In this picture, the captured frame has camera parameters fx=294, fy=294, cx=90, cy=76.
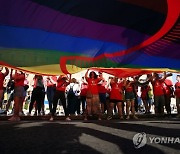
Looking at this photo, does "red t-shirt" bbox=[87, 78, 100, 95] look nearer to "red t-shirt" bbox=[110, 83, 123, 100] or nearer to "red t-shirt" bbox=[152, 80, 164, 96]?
"red t-shirt" bbox=[110, 83, 123, 100]

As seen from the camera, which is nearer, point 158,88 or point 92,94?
point 92,94

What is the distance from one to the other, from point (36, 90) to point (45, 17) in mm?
5331

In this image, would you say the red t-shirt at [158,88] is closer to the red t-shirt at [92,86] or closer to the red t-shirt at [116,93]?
the red t-shirt at [116,93]

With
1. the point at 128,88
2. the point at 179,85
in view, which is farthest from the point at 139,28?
the point at 179,85

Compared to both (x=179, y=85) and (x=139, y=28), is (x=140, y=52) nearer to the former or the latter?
(x=139, y=28)

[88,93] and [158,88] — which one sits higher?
[158,88]

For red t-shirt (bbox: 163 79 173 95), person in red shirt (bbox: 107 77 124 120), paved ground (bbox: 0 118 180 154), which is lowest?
paved ground (bbox: 0 118 180 154)

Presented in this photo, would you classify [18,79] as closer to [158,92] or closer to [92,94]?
[92,94]

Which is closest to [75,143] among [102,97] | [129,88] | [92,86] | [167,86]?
[92,86]

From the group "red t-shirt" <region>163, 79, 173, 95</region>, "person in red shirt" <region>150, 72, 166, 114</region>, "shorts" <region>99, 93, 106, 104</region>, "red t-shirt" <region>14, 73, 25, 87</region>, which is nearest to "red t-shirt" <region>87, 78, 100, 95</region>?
"shorts" <region>99, 93, 106, 104</region>

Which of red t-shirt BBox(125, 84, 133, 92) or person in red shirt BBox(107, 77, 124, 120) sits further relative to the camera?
red t-shirt BBox(125, 84, 133, 92)

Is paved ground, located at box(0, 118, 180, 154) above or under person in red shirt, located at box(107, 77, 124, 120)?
under

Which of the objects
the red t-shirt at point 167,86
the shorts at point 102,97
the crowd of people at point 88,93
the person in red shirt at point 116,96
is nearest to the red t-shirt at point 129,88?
the crowd of people at point 88,93

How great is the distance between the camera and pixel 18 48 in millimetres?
4691
